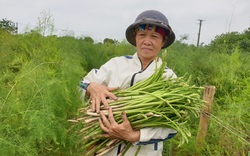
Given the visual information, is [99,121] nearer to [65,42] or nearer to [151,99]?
[151,99]

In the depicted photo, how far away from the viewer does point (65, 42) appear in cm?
636

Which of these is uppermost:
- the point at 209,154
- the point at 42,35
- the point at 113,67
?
the point at 42,35

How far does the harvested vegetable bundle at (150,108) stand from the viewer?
1864 mm

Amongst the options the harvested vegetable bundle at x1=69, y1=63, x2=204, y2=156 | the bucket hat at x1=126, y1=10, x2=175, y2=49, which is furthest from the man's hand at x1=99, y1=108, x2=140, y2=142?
the bucket hat at x1=126, y1=10, x2=175, y2=49

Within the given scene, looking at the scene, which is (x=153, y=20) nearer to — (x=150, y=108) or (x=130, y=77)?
(x=130, y=77)

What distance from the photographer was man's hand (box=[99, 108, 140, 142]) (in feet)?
5.95

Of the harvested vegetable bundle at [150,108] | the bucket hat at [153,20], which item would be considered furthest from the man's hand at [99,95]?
the bucket hat at [153,20]

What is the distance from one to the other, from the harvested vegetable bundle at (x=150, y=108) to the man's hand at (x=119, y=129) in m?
0.04

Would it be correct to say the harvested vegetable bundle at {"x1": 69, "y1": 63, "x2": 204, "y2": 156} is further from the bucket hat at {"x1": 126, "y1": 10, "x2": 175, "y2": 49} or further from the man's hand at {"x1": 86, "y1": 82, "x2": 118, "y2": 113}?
the bucket hat at {"x1": 126, "y1": 10, "x2": 175, "y2": 49}

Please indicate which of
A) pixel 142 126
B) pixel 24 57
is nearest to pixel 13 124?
pixel 142 126

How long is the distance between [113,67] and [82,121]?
35cm

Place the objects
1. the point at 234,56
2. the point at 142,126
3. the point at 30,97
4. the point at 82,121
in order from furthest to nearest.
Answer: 1. the point at 234,56
2. the point at 30,97
3. the point at 82,121
4. the point at 142,126

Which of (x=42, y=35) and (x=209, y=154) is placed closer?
(x=209, y=154)

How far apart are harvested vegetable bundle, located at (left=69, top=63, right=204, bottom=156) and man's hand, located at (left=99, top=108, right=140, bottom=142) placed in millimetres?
38
